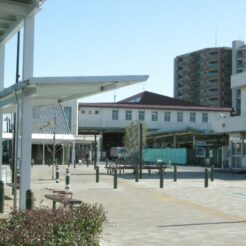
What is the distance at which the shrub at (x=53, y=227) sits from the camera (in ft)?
22.6

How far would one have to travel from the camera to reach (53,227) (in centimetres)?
750

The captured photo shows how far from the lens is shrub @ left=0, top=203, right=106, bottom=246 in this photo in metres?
6.88

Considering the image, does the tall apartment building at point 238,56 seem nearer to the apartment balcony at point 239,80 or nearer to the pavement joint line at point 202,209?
the apartment balcony at point 239,80

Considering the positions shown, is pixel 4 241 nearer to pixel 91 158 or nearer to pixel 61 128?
pixel 61 128

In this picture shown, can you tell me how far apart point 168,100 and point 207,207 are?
3194 inches

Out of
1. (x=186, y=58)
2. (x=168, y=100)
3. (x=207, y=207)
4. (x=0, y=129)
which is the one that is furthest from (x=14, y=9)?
(x=186, y=58)

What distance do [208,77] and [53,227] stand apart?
414 ft

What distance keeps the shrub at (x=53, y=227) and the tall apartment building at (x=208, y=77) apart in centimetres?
12207

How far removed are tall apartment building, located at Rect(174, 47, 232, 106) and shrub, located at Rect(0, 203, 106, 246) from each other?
400 feet

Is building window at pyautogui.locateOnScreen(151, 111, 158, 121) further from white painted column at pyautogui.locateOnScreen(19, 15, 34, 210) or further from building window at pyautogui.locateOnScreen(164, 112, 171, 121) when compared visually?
white painted column at pyautogui.locateOnScreen(19, 15, 34, 210)

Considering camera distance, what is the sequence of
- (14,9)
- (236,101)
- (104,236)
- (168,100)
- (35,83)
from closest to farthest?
(104,236), (35,83), (14,9), (168,100), (236,101)

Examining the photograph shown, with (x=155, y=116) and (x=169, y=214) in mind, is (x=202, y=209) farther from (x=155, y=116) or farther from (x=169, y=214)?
(x=155, y=116)

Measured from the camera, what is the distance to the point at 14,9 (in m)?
12.8

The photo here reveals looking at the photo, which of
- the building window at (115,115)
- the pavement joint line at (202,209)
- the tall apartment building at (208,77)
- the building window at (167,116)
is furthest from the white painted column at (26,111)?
the tall apartment building at (208,77)
